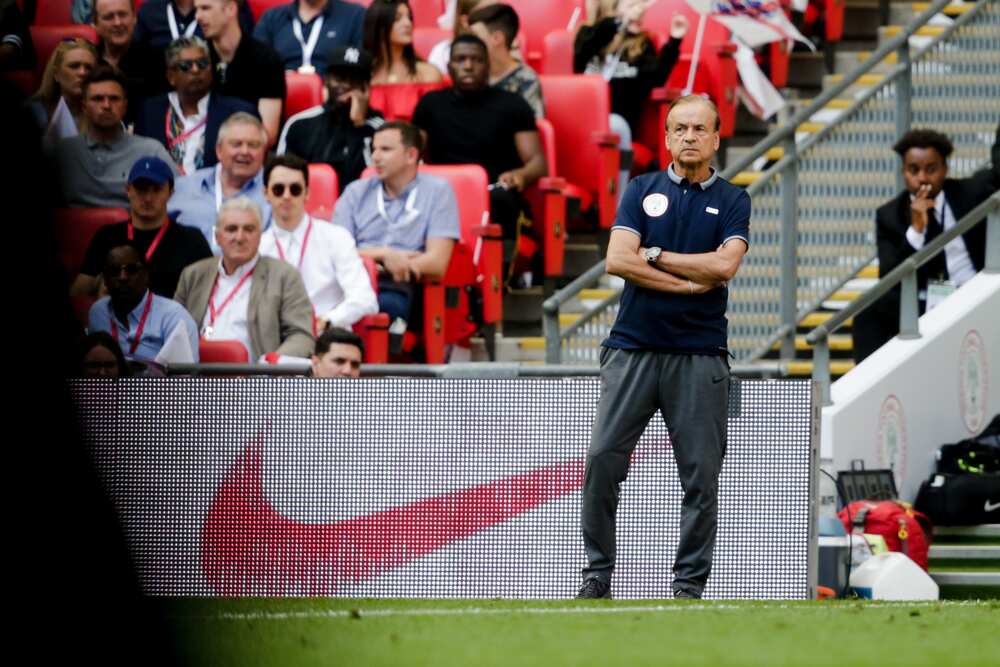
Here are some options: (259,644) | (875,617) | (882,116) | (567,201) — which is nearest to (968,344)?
(882,116)

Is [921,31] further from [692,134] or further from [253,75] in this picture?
[692,134]

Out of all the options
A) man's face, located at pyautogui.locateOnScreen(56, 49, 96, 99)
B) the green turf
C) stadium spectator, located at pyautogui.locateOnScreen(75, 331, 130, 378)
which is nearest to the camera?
the green turf

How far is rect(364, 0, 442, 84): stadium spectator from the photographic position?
41.4 feet

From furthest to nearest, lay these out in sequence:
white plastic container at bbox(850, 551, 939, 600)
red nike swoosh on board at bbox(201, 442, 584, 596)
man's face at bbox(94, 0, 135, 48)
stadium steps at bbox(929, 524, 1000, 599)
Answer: man's face at bbox(94, 0, 135, 48) < stadium steps at bbox(929, 524, 1000, 599) < white plastic container at bbox(850, 551, 939, 600) < red nike swoosh on board at bbox(201, 442, 584, 596)

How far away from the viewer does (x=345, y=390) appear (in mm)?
7996

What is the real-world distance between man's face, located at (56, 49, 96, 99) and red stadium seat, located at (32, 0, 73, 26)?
6.55 feet

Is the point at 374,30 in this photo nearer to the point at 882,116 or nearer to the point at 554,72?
the point at 554,72

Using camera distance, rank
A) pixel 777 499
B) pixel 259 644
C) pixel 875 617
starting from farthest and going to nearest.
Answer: pixel 777 499
pixel 875 617
pixel 259 644

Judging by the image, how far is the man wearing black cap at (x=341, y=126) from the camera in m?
12.3

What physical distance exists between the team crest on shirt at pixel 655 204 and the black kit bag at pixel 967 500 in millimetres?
4738

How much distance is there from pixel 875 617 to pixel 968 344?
19.9ft

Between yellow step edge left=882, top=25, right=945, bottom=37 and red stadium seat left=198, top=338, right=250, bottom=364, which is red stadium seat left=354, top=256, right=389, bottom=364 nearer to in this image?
red stadium seat left=198, top=338, right=250, bottom=364

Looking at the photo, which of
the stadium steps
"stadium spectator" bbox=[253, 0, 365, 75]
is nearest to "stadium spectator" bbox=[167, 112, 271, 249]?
"stadium spectator" bbox=[253, 0, 365, 75]

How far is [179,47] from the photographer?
12.3 metres
